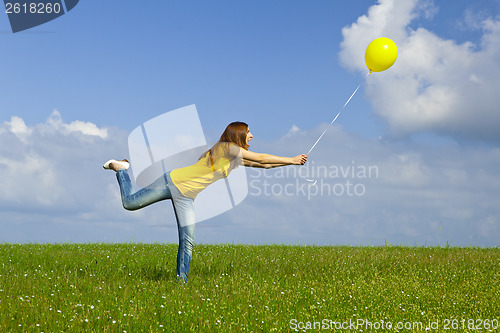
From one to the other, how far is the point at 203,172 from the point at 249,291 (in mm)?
2184

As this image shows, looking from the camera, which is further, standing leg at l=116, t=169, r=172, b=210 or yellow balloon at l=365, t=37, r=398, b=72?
yellow balloon at l=365, t=37, r=398, b=72

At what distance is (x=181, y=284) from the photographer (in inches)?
330

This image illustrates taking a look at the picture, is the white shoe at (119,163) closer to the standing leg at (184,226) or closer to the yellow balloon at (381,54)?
the standing leg at (184,226)

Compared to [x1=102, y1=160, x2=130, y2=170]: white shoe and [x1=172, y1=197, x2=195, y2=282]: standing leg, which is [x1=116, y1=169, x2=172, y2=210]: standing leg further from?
[x1=102, y1=160, x2=130, y2=170]: white shoe

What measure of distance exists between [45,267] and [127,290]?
389 centimetres

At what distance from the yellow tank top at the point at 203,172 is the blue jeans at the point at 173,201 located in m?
0.13

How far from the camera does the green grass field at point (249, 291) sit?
6.53 meters

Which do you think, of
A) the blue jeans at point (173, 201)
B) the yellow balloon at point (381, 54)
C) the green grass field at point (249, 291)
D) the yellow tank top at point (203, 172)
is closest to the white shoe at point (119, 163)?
the blue jeans at point (173, 201)

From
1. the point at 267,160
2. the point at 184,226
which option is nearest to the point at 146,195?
the point at 184,226

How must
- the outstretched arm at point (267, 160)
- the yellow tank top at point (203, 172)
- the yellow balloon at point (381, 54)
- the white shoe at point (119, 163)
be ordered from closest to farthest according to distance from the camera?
the outstretched arm at point (267, 160)
the yellow tank top at point (203, 172)
the white shoe at point (119, 163)
the yellow balloon at point (381, 54)

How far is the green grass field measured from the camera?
6531 millimetres

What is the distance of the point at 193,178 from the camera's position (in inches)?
317

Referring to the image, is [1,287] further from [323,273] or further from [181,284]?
[323,273]

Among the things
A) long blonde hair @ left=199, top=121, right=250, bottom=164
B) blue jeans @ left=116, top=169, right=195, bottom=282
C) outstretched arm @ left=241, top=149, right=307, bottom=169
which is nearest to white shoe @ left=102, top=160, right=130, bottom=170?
blue jeans @ left=116, top=169, right=195, bottom=282
